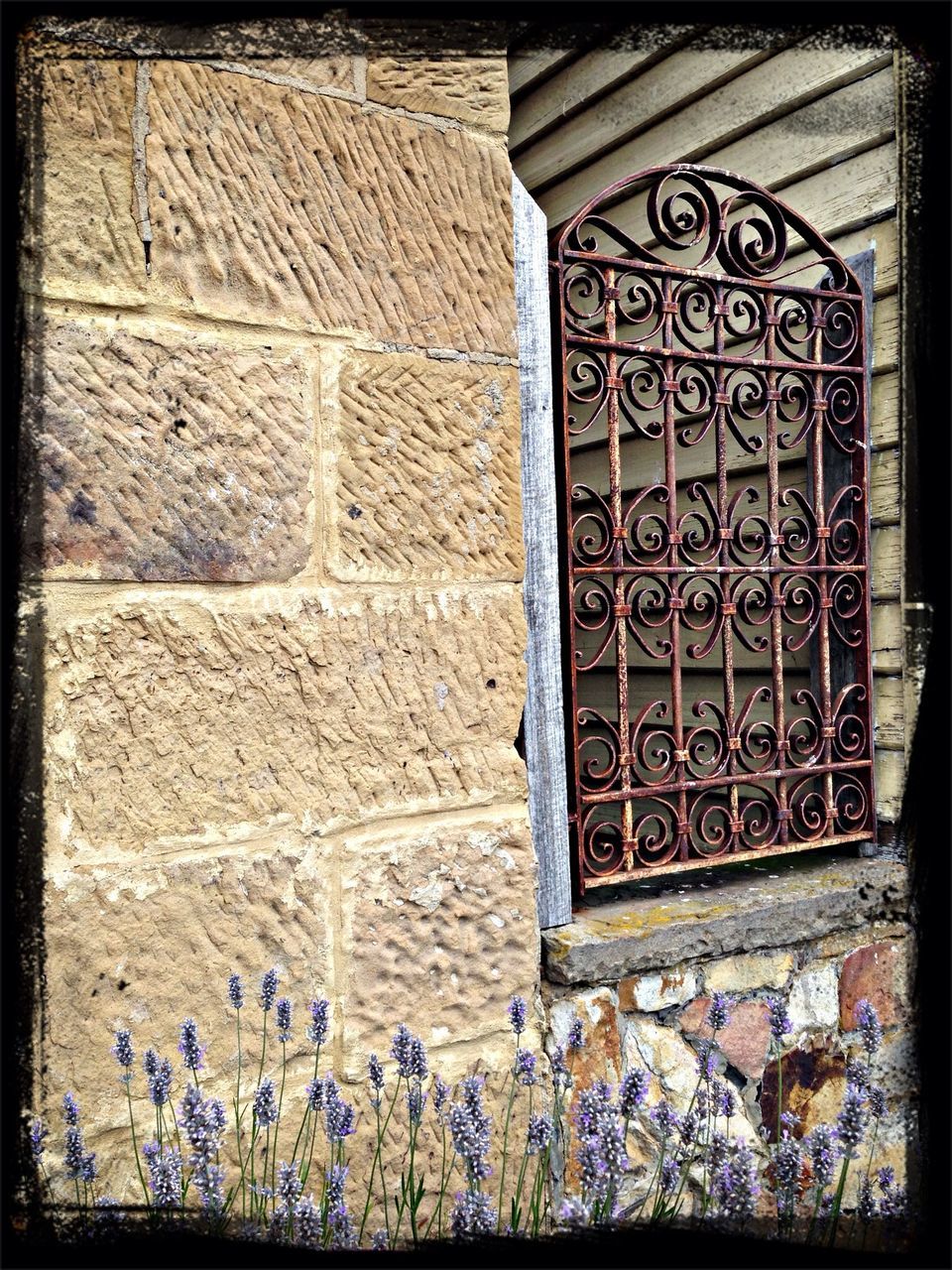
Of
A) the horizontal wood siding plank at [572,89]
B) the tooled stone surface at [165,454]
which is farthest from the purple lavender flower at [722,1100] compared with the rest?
the horizontal wood siding plank at [572,89]

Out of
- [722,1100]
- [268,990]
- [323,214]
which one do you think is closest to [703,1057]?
[722,1100]

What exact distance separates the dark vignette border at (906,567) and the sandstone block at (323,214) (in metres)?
0.14

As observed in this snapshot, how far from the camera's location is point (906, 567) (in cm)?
274

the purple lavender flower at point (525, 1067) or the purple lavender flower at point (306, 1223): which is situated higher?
the purple lavender flower at point (525, 1067)

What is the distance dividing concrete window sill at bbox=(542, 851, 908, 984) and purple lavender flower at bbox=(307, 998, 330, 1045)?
0.57 m

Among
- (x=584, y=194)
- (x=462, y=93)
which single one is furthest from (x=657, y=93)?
(x=462, y=93)

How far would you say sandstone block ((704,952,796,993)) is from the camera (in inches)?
90.0

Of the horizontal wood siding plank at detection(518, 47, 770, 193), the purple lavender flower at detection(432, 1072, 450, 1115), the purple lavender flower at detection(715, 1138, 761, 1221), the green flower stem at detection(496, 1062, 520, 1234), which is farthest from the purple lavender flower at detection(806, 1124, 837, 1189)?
the horizontal wood siding plank at detection(518, 47, 770, 193)

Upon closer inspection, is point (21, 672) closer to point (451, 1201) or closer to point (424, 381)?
point (424, 381)

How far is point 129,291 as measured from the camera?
155cm

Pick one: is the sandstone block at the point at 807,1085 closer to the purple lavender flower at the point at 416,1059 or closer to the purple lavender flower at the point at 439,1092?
the purple lavender flower at the point at 439,1092

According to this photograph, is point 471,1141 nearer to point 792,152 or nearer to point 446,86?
point 446,86

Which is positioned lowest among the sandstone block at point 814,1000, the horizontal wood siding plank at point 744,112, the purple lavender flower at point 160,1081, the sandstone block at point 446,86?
the sandstone block at point 814,1000

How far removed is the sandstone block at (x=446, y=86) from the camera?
1.79 meters
